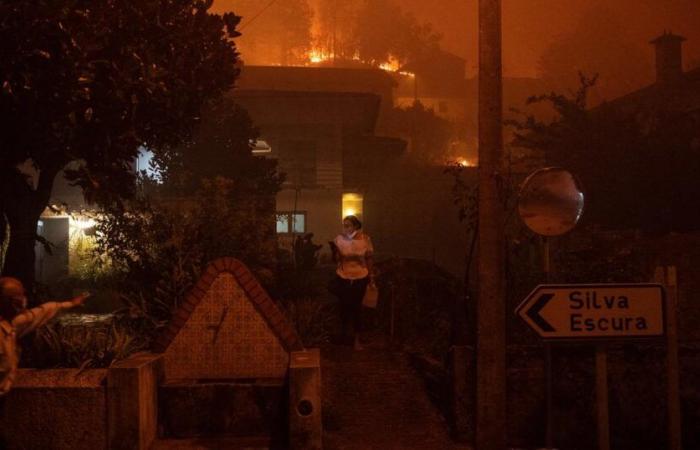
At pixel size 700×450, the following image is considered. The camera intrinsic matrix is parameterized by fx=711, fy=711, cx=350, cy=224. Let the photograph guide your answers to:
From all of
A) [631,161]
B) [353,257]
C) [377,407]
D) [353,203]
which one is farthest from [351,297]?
[353,203]

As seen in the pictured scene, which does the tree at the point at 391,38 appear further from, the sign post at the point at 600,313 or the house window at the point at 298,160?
the sign post at the point at 600,313

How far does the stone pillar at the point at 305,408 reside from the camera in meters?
6.27

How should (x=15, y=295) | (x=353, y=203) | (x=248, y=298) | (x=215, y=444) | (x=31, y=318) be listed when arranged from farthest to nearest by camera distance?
(x=353, y=203)
(x=248, y=298)
(x=215, y=444)
(x=31, y=318)
(x=15, y=295)

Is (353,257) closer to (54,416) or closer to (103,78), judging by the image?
(103,78)

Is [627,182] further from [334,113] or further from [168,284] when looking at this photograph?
[168,284]

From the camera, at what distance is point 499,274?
6.31m

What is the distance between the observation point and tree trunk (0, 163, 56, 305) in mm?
8555

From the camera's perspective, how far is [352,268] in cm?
862

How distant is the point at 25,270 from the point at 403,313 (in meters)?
4.93

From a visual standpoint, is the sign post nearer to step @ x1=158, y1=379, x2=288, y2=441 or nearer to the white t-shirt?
step @ x1=158, y1=379, x2=288, y2=441

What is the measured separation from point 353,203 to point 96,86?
19802 mm

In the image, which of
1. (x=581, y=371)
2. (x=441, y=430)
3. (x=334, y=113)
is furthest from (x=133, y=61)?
(x=334, y=113)

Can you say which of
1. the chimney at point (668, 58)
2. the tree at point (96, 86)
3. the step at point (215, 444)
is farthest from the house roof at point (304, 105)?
the step at point (215, 444)

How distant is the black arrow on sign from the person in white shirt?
302cm
